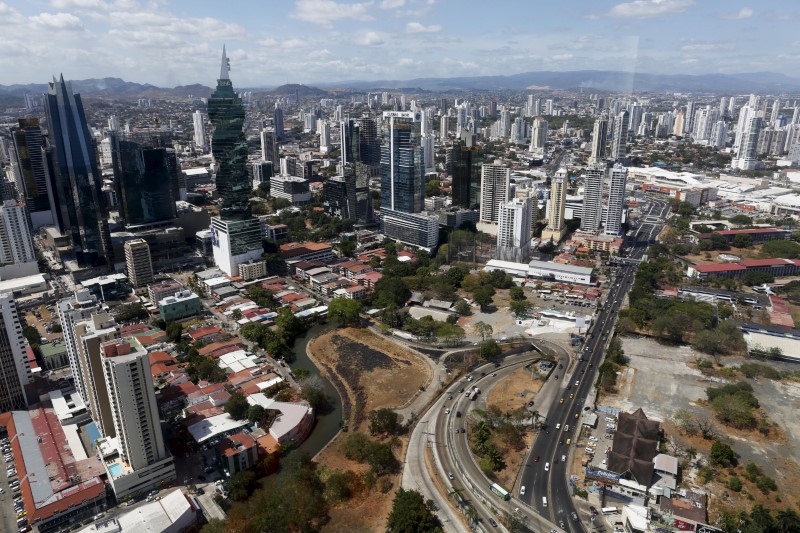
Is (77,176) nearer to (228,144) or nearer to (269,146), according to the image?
(228,144)

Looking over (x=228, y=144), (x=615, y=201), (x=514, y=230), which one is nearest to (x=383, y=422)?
(x=514, y=230)

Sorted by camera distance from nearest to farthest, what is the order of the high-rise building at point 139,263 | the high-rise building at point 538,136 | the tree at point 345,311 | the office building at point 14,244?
the tree at point 345,311
the high-rise building at point 139,263
the office building at point 14,244
the high-rise building at point 538,136

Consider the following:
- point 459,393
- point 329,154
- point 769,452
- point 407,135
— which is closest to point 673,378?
point 769,452

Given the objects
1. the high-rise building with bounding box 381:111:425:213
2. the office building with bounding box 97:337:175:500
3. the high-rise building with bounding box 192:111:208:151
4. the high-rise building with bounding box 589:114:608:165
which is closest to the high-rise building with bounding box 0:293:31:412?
the office building with bounding box 97:337:175:500

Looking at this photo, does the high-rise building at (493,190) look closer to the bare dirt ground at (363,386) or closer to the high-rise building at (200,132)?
the bare dirt ground at (363,386)

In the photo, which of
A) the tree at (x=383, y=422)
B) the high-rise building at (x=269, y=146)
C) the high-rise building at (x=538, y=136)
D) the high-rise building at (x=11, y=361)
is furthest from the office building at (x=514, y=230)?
the high-rise building at (x=538, y=136)

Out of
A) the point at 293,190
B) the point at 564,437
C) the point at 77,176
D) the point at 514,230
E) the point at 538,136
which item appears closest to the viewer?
the point at 564,437

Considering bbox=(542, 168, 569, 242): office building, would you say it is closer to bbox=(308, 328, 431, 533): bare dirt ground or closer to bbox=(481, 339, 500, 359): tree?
bbox=(481, 339, 500, 359): tree
